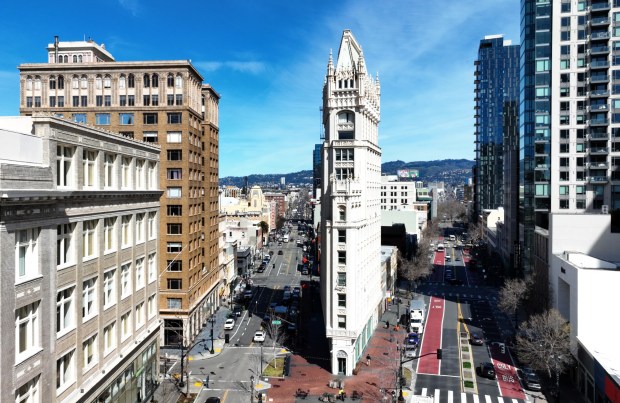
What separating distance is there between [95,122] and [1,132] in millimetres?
46477

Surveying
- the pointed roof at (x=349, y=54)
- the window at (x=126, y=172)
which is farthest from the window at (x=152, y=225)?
the pointed roof at (x=349, y=54)

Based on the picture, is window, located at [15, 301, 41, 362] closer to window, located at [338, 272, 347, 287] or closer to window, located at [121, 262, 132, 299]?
window, located at [121, 262, 132, 299]

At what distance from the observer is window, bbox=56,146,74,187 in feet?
97.4

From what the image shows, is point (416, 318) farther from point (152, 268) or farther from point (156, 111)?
point (156, 111)

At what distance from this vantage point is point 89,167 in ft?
111

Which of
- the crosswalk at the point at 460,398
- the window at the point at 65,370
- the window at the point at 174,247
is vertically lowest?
the crosswalk at the point at 460,398

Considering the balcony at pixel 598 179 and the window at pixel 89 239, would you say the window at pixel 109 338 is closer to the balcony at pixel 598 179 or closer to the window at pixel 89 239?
the window at pixel 89 239

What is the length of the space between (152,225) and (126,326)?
974 centimetres

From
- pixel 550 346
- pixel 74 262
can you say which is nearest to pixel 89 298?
pixel 74 262

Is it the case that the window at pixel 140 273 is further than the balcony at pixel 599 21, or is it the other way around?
the balcony at pixel 599 21

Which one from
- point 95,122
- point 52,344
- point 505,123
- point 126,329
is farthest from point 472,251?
point 52,344

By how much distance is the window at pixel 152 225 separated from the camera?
44.4 meters

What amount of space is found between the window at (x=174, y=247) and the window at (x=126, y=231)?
→ 28.3 metres

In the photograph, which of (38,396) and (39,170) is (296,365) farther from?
(39,170)
